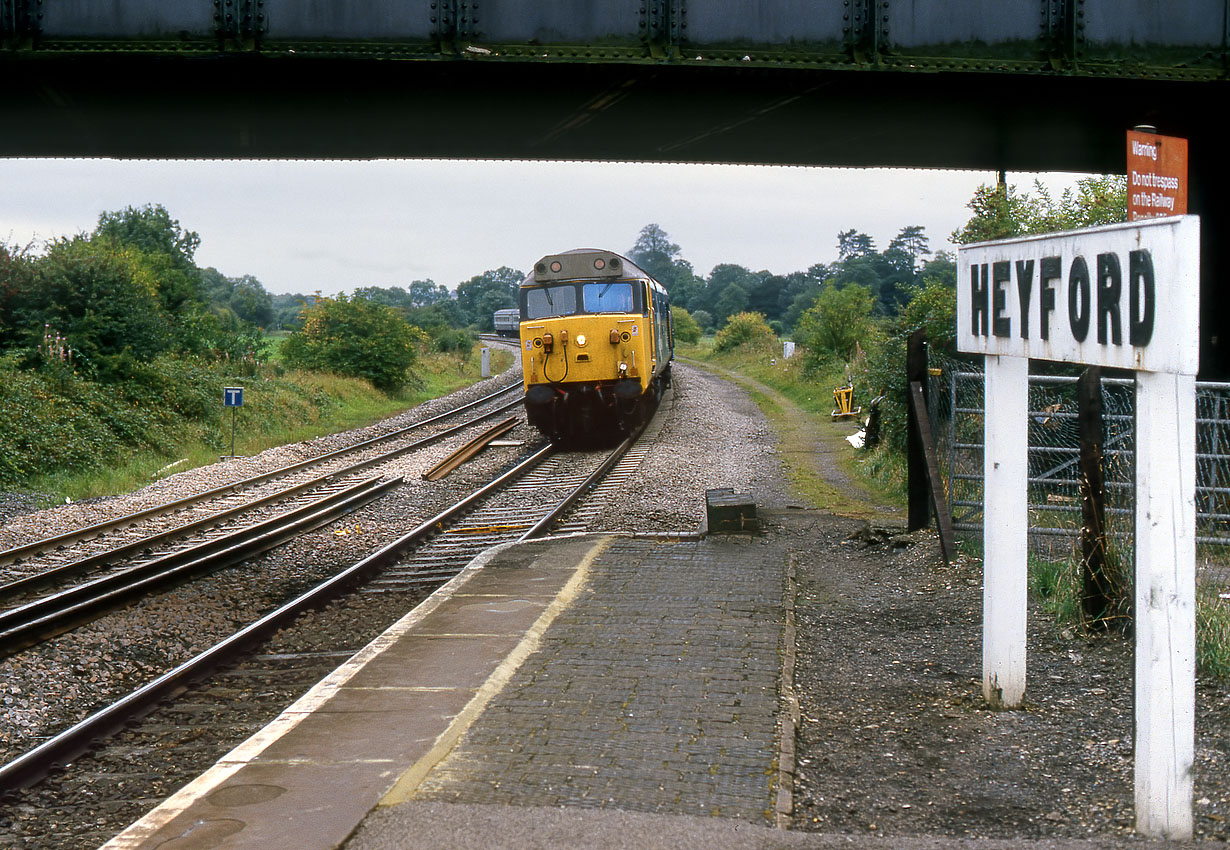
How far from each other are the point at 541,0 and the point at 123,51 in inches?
141

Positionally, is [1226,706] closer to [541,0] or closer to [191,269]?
[541,0]

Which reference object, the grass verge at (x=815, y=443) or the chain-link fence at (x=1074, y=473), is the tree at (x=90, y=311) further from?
the chain-link fence at (x=1074, y=473)

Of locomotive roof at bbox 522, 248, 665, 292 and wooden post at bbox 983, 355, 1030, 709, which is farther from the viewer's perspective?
locomotive roof at bbox 522, 248, 665, 292

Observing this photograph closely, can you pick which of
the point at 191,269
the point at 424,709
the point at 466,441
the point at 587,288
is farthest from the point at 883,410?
the point at 191,269

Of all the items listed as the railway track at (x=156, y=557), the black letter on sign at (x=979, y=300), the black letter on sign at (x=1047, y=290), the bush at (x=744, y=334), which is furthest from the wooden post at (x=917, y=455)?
the bush at (x=744, y=334)

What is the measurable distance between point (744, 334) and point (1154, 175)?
5391 cm

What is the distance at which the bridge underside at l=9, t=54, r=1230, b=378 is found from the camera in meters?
9.98

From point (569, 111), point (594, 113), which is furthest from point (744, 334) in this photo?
point (569, 111)

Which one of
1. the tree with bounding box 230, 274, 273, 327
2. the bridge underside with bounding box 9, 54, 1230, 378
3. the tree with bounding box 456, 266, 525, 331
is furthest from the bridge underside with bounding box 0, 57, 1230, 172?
the tree with bounding box 456, 266, 525, 331

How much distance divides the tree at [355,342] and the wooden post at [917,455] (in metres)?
27.3

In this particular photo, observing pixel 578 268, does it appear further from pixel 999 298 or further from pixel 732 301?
pixel 732 301

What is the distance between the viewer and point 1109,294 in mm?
4500

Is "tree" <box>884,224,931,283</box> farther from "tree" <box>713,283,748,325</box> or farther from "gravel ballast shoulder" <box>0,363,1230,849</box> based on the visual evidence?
"gravel ballast shoulder" <box>0,363,1230,849</box>

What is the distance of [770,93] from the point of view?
1042 cm
